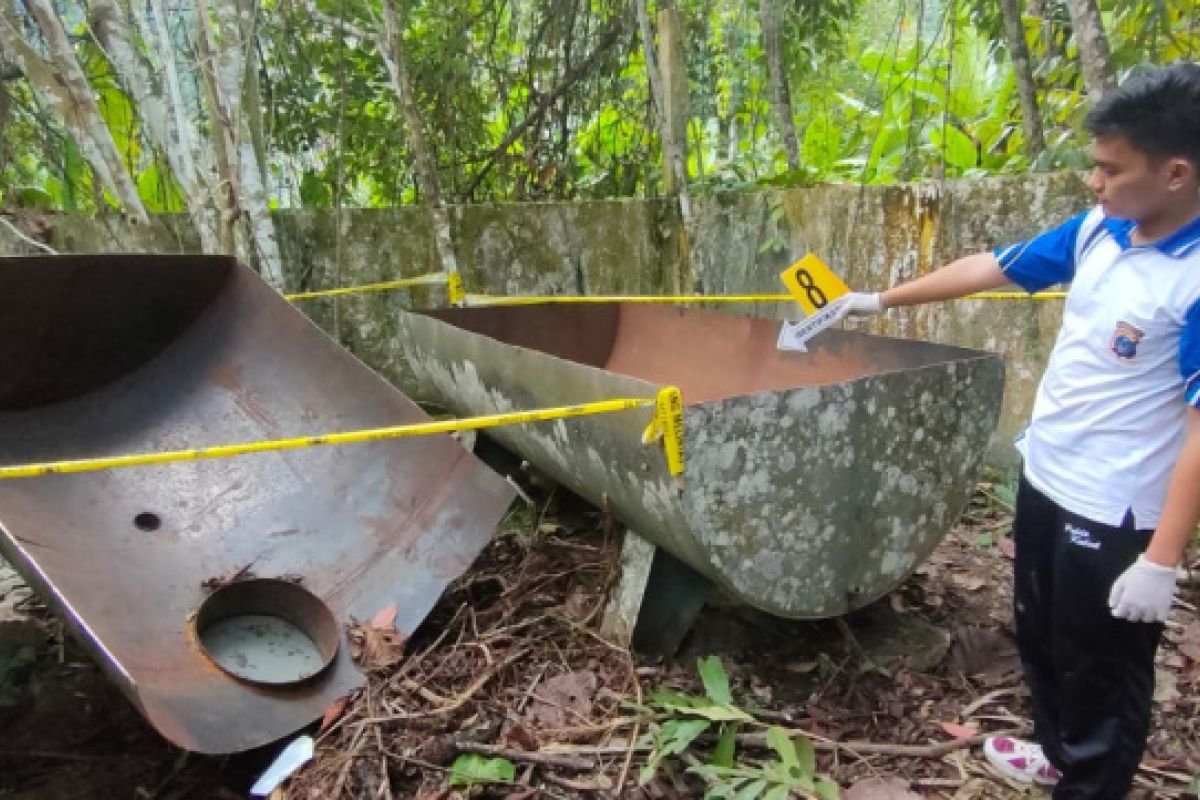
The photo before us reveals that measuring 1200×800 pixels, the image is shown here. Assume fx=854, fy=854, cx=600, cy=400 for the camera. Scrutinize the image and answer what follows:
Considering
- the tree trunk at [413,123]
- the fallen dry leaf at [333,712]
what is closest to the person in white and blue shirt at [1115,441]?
the fallen dry leaf at [333,712]

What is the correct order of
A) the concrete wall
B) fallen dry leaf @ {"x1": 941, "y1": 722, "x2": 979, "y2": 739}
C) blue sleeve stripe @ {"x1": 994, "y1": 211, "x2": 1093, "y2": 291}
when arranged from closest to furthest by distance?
1. blue sleeve stripe @ {"x1": 994, "y1": 211, "x2": 1093, "y2": 291}
2. fallen dry leaf @ {"x1": 941, "y1": 722, "x2": 979, "y2": 739}
3. the concrete wall

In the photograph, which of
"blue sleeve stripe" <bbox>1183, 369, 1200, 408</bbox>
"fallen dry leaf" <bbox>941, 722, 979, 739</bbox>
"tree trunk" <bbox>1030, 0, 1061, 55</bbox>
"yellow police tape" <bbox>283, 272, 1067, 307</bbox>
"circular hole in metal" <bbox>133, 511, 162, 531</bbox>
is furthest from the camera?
"tree trunk" <bbox>1030, 0, 1061, 55</bbox>

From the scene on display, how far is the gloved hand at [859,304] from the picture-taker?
2316 mm

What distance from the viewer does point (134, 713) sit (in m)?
2.50

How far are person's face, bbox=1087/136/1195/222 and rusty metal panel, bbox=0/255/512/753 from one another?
1.82 metres

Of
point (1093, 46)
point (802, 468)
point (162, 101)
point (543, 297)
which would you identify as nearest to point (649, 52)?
point (543, 297)

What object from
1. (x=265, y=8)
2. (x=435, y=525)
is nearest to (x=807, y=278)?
(x=435, y=525)

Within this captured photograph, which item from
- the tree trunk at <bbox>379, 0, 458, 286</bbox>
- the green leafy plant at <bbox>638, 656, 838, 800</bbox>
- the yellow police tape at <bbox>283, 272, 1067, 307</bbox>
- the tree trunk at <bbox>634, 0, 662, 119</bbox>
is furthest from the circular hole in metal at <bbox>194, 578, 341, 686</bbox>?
the tree trunk at <bbox>634, 0, 662, 119</bbox>

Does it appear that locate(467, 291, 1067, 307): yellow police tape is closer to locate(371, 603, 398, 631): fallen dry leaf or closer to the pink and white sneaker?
locate(371, 603, 398, 631): fallen dry leaf

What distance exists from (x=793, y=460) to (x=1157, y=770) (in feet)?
3.54

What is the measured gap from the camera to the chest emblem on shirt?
152 cm

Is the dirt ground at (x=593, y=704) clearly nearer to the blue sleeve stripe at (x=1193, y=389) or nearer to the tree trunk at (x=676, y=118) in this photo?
the blue sleeve stripe at (x=1193, y=389)

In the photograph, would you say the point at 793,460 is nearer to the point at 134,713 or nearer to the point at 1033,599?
the point at 1033,599

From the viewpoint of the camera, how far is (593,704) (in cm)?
220
